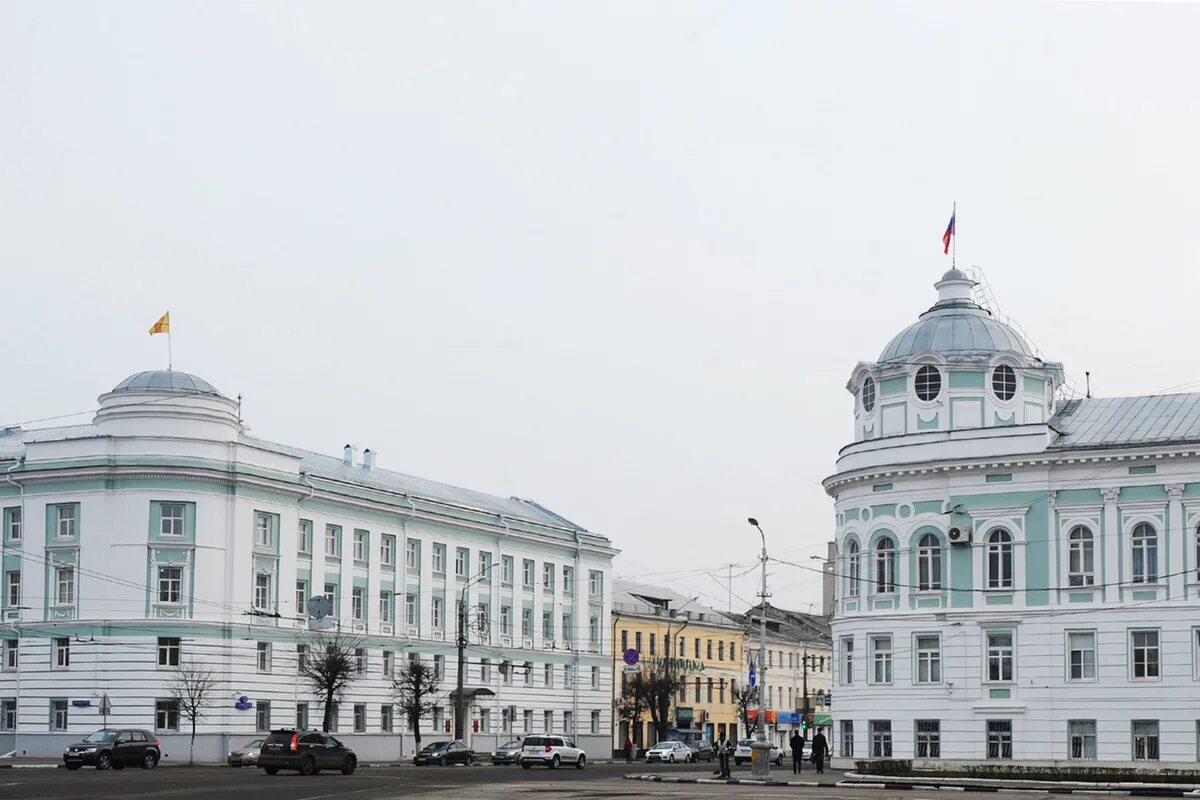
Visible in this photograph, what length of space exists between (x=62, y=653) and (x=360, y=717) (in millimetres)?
16157

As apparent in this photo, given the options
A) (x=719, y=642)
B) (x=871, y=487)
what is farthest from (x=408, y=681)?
(x=719, y=642)

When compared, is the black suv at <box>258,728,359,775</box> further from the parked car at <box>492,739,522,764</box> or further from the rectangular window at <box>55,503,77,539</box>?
the rectangular window at <box>55,503,77,539</box>

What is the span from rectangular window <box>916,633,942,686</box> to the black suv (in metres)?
21.3

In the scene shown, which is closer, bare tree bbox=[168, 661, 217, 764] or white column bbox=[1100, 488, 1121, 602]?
white column bbox=[1100, 488, 1121, 602]

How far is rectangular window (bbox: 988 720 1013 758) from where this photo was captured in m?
61.3

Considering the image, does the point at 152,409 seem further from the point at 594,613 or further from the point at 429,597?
the point at 594,613

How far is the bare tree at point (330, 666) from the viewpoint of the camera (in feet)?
265

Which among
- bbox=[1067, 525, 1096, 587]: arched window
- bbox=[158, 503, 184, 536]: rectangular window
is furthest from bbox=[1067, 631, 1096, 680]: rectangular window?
bbox=[158, 503, 184, 536]: rectangular window

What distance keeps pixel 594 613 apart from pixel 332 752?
4942 centimetres

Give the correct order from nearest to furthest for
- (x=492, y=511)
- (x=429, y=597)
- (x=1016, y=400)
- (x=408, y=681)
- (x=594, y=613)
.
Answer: (x=1016, y=400) → (x=408, y=681) → (x=429, y=597) → (x=492, y=511) → (x=594, y=613)

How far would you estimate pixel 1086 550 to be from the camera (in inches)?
2393

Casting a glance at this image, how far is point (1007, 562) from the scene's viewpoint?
2448 inches

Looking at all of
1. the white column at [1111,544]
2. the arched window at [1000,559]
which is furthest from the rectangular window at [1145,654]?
the arched window at [1000,559]

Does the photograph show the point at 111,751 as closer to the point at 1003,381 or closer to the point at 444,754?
the point at 444,754
